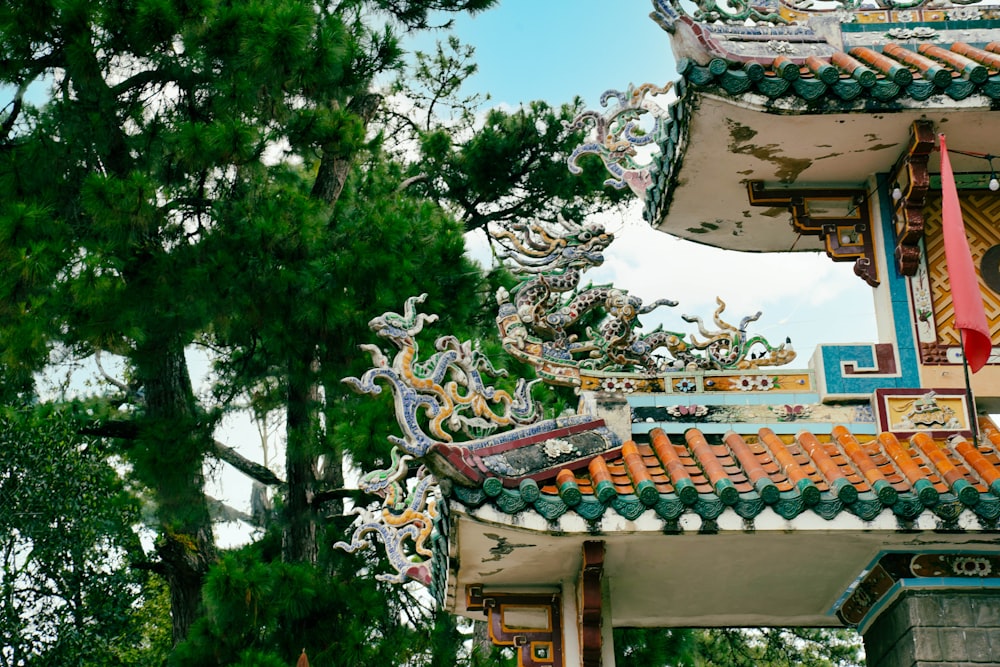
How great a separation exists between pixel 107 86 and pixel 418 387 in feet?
21.6

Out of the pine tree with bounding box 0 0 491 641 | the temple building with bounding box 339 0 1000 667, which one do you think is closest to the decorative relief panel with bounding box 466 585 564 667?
the temple building with bounding box 339 0 1000 667

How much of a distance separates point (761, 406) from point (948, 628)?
1.48 metres

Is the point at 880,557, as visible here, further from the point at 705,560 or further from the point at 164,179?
the point at 164,179

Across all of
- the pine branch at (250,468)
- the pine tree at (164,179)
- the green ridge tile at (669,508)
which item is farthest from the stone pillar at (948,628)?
the pine branch at (250,468)

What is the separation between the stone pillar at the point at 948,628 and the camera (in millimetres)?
6715

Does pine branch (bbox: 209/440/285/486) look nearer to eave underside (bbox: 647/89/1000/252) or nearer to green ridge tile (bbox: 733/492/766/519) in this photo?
eave underside (bbox: 647/89/1000/252)

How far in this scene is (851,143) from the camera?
25.3 feet

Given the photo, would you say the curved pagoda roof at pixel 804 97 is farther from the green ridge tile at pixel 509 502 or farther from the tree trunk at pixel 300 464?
the tree trunk at pixel 300 464

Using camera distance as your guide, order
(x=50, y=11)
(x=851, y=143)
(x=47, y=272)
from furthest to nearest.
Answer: (x=50, y=11) < (x=47, y=272) < (x=851, y=143)

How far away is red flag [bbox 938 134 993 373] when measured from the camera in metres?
6.94

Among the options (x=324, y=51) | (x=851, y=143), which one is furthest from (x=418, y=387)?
(x=324, y=51)

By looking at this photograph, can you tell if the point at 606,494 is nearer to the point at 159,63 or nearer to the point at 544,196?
the point at 159,63

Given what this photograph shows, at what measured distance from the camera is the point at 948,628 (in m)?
6.82

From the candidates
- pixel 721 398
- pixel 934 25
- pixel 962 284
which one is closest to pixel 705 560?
pixel 721 398
